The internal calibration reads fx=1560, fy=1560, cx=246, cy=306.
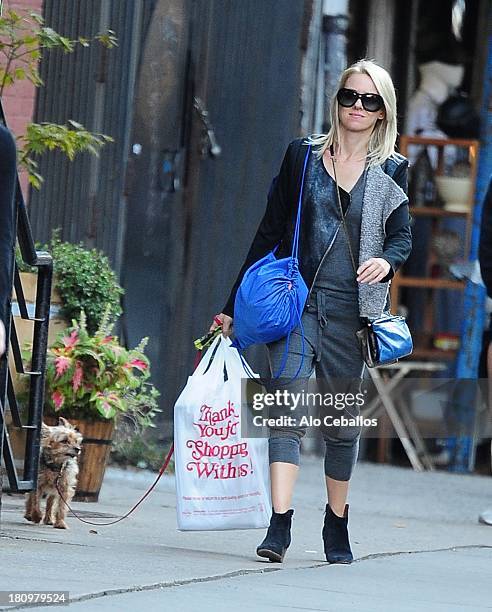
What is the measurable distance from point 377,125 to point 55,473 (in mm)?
2059

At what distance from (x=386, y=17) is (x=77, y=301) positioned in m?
5.56

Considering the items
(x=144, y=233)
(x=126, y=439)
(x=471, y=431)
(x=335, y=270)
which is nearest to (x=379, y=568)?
(x=335, y=270)

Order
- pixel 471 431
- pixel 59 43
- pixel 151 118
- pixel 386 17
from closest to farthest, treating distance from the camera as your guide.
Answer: pixel 59 43 < pixel 151 118 < pixel 471 431 < pixel 386 17

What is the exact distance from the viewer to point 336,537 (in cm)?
603

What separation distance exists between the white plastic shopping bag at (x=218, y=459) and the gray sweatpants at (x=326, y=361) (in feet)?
1.08

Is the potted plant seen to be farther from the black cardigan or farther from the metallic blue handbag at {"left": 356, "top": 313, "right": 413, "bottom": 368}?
the metallic blue handbag at {"left": 356, "top": 313, "right": 413, "bottom": 368}

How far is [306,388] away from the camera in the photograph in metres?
5.85

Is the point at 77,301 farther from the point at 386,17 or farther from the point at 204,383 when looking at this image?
the point at 386,17

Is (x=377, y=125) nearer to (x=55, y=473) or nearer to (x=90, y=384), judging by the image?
(x=55, y=473)

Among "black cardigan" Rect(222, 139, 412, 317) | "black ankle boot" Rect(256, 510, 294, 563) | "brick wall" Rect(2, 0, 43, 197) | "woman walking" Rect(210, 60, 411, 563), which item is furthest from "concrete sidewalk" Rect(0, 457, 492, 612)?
"brick wall" Rect(2, 0, 43, 197)

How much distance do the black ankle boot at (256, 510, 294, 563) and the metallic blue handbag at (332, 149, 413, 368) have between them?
0.66 m

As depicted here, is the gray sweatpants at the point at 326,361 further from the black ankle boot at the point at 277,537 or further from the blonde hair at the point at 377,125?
the blonde hair at the point at 377,125

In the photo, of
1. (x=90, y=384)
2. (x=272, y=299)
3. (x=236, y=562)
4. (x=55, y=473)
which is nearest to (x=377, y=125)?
(x=272, y=299)

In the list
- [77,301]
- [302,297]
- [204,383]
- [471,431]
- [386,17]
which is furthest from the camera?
[386,17]
